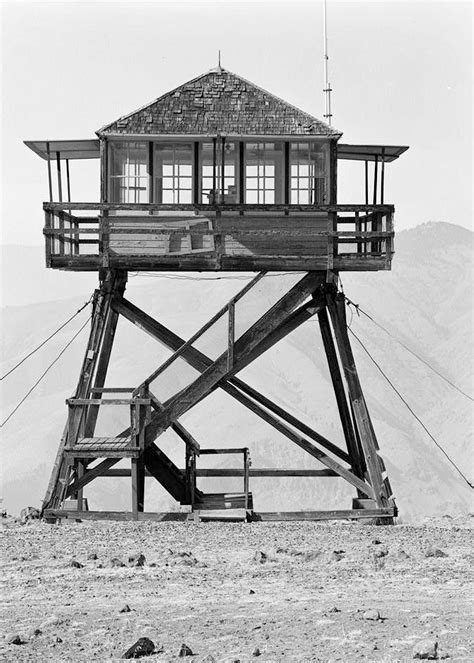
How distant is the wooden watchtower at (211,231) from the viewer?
85.6 feet

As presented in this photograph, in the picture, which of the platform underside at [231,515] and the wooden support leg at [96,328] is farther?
the wooden support leg at [96,328]

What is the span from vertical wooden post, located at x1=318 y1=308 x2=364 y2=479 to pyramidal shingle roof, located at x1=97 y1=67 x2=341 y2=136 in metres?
4.02

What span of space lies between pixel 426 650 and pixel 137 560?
22.9 ft

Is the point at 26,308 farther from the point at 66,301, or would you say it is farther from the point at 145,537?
the point at 145,537

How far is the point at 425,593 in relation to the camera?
56.9ft

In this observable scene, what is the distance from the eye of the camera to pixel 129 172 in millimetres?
26906

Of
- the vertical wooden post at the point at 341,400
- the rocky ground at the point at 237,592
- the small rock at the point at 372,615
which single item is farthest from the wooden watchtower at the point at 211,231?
the small rock at the point at 372,615

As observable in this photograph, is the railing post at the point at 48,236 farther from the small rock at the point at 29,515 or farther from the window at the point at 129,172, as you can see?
the small rock at the point at 29,515

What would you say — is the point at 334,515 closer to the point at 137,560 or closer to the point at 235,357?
the point at 235,357

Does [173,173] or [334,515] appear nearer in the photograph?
[334,515]

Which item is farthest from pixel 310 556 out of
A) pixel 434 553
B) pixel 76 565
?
pixel 76 565

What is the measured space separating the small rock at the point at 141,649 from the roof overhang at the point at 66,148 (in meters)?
14.3

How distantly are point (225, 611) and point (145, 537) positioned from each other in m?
6.80

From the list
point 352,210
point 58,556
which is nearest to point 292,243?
point 352,210
